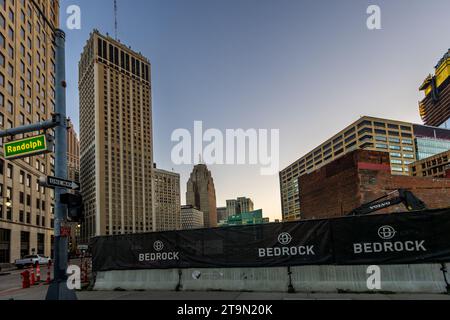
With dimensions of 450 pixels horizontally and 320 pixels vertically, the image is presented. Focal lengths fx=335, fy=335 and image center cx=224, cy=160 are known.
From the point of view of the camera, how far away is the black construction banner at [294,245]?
32.5ft

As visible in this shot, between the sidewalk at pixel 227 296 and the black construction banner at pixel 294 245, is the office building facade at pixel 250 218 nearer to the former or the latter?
the black construction banner at pixel 294 245

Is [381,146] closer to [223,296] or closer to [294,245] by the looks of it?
[294,245]

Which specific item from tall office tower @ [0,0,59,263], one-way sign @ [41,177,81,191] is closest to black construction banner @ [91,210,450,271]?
one-way sign @ [41,177,81,191]

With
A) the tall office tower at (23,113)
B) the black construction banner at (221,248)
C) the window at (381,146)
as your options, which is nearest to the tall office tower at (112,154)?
the tall office tower at (23,113)

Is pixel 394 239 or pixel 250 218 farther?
pixel 250 218

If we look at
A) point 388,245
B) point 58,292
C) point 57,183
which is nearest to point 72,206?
point 57,183

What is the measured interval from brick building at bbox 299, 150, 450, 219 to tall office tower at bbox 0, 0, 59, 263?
4381cm

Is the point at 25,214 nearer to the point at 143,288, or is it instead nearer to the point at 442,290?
the point at 143,288

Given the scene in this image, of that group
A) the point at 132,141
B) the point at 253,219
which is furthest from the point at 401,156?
the point at 132,141

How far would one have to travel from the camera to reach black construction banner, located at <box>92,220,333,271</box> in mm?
10898

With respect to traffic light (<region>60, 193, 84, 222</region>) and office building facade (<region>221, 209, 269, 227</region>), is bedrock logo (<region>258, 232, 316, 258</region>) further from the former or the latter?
office building facade (<region>221, 209, 269, 227</region>)

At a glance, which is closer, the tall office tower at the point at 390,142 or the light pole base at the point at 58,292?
the light pole base at the point at 58,292

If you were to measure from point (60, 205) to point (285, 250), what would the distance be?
697 cm

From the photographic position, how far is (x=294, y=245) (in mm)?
11031
